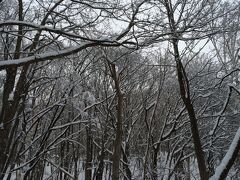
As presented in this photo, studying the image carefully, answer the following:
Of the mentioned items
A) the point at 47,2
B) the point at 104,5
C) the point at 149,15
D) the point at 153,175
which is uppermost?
the point at 47,2

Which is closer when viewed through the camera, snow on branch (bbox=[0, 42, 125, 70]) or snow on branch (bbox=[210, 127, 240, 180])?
snow on branch (bbox=[0, 42, 125, 70])

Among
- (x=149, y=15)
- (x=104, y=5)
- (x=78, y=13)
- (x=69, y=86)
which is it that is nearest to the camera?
(x=149, y=15)

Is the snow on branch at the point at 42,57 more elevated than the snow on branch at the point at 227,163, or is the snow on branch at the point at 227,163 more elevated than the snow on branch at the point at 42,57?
the snow on branch at the point at 42,57

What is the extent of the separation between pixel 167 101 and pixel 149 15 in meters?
8.42

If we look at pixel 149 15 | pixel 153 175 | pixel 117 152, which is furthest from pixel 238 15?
pixel 153 175

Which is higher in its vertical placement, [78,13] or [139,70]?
[139,70]

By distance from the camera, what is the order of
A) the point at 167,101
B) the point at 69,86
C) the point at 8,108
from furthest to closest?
the point at 167,101, the point at 69,86, the point at 8,108

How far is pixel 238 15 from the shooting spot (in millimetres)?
6723

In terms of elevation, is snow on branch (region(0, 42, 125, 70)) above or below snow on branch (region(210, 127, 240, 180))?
above

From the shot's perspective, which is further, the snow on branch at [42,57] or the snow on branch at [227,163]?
the snow on branch at [227,163]

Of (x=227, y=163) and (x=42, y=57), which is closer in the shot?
(x=42, y=57)

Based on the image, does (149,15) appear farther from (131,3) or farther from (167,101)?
(167,101)

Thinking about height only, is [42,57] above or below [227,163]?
above

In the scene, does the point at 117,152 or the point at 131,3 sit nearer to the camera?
the point at 131,3
